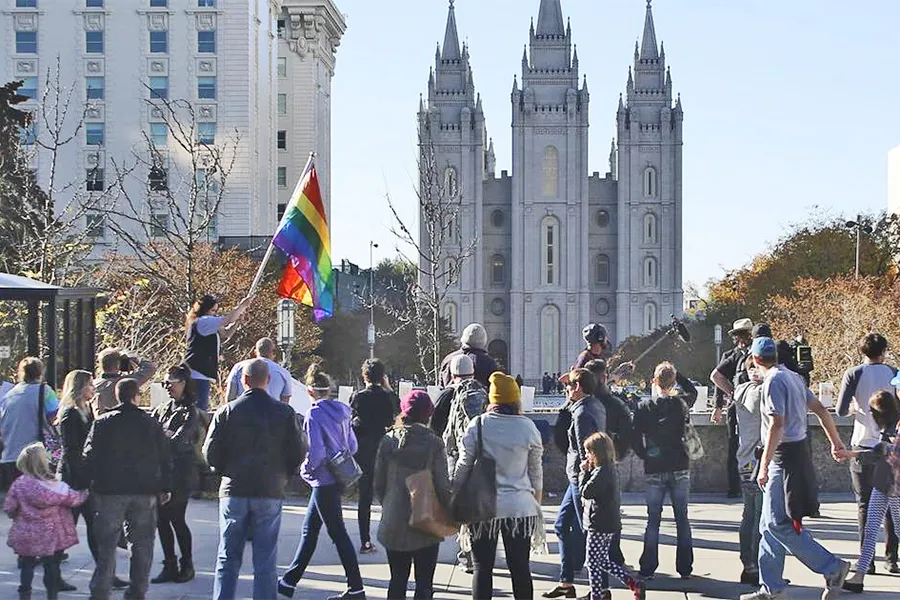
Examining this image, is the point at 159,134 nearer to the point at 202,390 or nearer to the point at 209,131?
the point at 209,131

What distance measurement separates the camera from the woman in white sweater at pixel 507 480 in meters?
9.07

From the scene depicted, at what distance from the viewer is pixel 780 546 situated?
32.5 feet

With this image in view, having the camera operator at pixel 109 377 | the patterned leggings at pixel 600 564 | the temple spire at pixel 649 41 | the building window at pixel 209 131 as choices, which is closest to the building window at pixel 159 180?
the camera operator at pixel 109 377

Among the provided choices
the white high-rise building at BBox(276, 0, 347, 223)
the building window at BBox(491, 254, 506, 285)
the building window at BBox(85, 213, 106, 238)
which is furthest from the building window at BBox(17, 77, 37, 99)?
the building window at BBox(491, 254, 506, 285)

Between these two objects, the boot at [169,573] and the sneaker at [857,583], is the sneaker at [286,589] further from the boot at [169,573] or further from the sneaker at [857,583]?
the sneaker at [857,583]

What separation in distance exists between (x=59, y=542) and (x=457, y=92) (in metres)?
114

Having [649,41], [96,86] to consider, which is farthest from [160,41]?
[649,41]

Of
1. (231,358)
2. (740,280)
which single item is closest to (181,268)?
(231,358)

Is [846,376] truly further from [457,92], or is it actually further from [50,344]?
[457,92]

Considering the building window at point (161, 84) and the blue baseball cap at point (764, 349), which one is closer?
the blue baseball cap at point (764, 349)

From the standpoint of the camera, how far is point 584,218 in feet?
387

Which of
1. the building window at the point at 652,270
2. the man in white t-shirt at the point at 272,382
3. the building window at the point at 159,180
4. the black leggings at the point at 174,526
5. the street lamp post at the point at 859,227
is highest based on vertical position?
the building window at the point at 652,270

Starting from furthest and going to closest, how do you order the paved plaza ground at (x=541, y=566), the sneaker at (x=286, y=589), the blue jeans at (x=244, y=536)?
the paved plaza ground at (x=541, y=566) → the sneaker at (x=286, y=589) → the blue jeans at (x=244, y=536)

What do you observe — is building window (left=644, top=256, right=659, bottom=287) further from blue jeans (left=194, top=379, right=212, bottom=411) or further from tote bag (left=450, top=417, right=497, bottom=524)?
tote bag (left=450, top=417, right=497, bottom=524)
